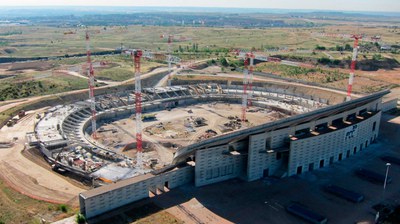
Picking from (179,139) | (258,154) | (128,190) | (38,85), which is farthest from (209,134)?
(38,85)

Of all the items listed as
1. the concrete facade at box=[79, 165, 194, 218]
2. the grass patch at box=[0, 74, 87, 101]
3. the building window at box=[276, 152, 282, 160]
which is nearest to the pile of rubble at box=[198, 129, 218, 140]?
the building window at box=[276, 152, 282, 160]

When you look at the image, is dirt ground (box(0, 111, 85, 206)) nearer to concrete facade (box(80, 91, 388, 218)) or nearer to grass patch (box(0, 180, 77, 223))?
grass patch (box(0, 180, 77, 223))

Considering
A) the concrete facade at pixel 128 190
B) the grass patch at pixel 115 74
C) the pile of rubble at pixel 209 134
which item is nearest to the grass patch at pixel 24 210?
the concrete facade at pixel 128 190

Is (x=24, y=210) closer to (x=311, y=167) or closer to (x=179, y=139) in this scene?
(x=179, y=139)

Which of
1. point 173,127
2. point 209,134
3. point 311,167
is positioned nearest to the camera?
point 311,167

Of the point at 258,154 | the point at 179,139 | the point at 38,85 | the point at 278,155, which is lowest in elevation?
the point at 179,139

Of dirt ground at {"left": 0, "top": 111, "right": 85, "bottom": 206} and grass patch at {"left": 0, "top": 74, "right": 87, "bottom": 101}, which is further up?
grass patch at {"left": 0, "top": 74, "right": 87, "bottom": 101}

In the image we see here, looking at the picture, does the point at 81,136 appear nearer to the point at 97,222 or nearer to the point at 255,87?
the point at 97,222

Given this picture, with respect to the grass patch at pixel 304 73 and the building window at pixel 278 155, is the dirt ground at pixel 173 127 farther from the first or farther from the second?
the grass patch at pixel 304 73
